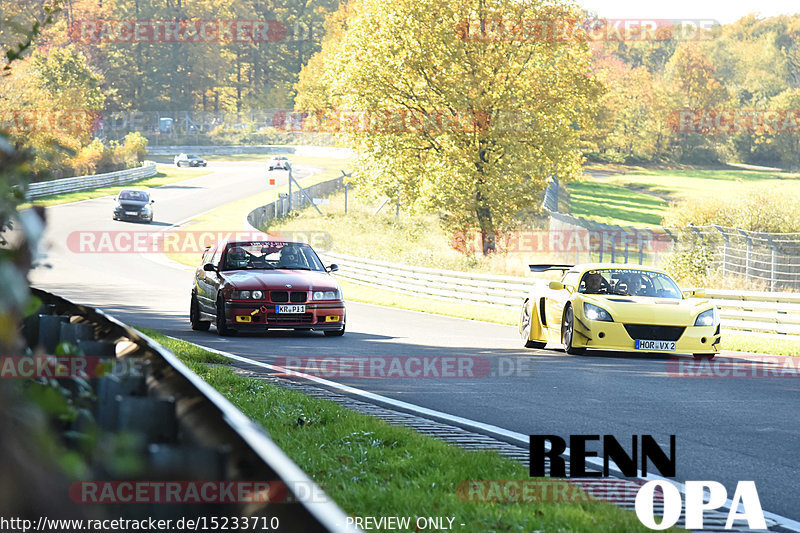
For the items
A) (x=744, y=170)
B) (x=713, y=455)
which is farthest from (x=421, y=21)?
(x=744, y=170)

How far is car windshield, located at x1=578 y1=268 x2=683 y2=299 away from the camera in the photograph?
1567 cm

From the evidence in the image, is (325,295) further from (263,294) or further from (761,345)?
(761,345)

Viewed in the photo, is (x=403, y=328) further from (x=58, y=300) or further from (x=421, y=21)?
(x=421, y=21)

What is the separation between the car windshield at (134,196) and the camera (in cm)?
5156

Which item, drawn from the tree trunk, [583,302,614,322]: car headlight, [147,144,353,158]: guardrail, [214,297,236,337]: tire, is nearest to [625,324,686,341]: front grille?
[583,302,614,322]: car headlight

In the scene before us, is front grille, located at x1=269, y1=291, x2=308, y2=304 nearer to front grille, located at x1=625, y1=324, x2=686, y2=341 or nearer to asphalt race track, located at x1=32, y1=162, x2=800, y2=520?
asphalt race track, located at x1=32, y1=162, x2=800, y2=520

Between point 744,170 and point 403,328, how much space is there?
272 ft

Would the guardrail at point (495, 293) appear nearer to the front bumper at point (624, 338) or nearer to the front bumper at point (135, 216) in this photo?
the front bumper at point (624, 338)

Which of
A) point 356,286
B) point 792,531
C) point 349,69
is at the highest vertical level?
point 349,69

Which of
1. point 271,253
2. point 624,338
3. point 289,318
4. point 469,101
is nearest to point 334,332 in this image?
point 289,318

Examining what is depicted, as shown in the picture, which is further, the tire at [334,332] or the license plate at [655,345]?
the tire at [334,332]

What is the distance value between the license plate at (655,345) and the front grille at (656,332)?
1.7 inches

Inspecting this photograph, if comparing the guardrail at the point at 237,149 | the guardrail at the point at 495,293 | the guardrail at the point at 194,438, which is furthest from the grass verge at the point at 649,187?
the guardrail at the point at 194,438

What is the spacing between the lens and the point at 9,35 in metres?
94.1
